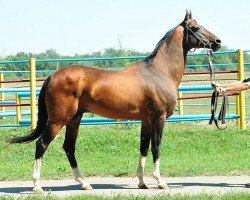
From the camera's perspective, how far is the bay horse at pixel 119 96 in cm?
953

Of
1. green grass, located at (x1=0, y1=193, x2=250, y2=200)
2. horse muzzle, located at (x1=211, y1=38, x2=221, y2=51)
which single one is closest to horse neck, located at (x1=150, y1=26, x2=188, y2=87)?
horse muzzle, located at (x1=211, y1=38, x2=221, y2=51)

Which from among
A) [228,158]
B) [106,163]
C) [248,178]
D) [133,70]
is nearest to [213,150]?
[228,158]

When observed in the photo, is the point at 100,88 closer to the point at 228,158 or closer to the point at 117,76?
the point at 117,76

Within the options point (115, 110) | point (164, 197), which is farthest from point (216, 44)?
point (164, 197)

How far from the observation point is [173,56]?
33.7 feet

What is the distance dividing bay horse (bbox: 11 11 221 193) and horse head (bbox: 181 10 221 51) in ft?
0.05

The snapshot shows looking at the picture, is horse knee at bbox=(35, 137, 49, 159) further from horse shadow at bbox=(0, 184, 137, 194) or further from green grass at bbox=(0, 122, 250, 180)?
green grass at bbox=(0, 122, 250, 180)

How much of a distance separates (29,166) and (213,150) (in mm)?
4023

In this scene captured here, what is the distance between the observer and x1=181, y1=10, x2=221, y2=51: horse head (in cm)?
1030

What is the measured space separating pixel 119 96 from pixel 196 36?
1613 mm

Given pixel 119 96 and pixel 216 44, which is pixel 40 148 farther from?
pixel 216 44

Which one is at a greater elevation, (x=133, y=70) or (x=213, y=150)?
(x=133, y=70)

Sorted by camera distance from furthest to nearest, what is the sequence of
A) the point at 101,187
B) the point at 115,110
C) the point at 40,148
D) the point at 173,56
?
the point at 173,56 → the point at 101,187 → the point at 115,110 → the point at 40,148

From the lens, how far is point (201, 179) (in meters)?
10.6
